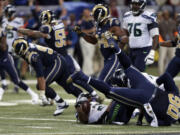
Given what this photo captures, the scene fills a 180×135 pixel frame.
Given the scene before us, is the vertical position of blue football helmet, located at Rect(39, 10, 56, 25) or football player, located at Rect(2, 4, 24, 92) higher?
blue football helmet, located at Rect(39, 10, 56, 25)

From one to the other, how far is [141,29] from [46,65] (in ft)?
5.67

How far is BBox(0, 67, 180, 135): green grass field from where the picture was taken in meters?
8.76

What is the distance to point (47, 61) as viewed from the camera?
1167 cm

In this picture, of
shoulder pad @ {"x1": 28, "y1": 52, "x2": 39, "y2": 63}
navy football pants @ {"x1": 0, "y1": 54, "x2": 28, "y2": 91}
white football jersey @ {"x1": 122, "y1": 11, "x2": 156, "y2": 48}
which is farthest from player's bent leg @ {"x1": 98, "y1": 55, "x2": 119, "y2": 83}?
navy football pants @ {"x1": 0, "y1": 54, "x2": 28, "y2": 91}

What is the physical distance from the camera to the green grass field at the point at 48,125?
876cm

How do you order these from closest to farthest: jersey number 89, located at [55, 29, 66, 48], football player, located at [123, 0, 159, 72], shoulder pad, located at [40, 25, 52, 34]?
football player, located at [123, 0, 159, 72], shoulder pad, located at [40, 25, 52, 34], jersey number 89, located at [55, 29, 66, 48]

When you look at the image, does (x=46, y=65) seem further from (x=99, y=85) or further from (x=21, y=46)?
(x=99, y=85)

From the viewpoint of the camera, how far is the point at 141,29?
39.5 feet

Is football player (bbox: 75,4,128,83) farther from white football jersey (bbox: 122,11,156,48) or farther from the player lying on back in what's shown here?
the player lying on back

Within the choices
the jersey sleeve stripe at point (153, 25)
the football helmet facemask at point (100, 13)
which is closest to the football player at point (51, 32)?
the football helmet facemask at point (100, 13)

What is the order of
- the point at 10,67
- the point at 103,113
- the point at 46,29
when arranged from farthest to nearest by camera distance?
1. the point at 10,67
2. the point at 46,29
3. the point at 103,113

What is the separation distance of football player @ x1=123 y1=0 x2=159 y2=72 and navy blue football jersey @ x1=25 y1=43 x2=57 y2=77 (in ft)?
4.48

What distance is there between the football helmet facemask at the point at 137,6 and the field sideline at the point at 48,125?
2.02 meters

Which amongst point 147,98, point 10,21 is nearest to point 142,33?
point 147,98
